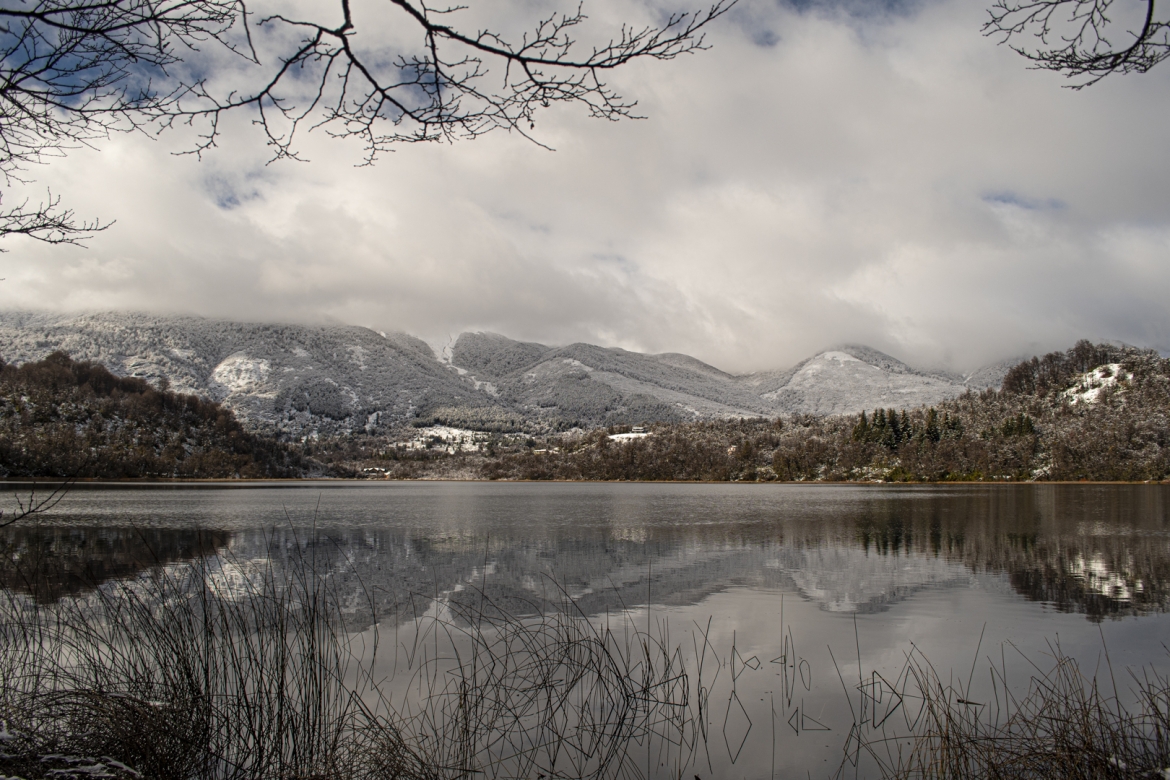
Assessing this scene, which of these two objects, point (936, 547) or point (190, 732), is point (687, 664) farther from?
point (936, 547)

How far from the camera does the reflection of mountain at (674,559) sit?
15.6 meters

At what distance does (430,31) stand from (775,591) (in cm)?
1590

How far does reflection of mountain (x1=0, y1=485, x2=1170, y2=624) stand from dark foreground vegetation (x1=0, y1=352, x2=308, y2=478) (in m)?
101

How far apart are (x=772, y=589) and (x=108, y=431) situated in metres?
154

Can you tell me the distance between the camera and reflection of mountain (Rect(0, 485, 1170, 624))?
51.1ft

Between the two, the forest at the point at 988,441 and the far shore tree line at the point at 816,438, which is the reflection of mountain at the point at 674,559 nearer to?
the forest at the point at 988,441

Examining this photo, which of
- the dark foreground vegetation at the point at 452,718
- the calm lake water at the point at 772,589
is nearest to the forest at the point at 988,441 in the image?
the calm lake water at the point at 772,589

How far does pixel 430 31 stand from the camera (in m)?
3.98

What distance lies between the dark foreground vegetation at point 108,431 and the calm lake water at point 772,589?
3685 inches

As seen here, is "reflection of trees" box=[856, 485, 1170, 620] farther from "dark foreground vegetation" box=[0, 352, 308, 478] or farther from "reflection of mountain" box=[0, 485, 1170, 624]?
"dark foreground vegetation" box=[0, 352, 308, 478]

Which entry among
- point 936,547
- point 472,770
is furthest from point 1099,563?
point 472,770

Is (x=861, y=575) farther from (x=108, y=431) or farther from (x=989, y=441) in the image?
(x=108, y=431)

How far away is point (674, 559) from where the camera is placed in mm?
22438

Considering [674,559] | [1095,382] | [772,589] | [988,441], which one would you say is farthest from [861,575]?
[1095,382]
